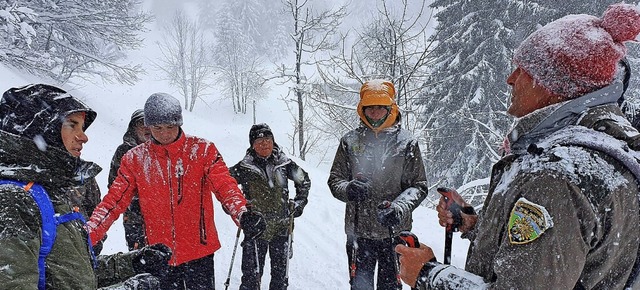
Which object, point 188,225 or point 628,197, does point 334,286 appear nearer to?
point 188,225

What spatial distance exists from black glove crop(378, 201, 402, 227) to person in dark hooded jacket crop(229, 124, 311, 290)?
1.73 m

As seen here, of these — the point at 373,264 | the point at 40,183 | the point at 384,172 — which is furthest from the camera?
the point at 373,264

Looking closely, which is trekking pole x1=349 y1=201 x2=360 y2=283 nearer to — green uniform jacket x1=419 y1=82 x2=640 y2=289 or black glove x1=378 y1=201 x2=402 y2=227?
black glove x1=378 y1=201 x2=402 y2=227

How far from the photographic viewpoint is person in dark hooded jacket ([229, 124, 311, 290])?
4574mm

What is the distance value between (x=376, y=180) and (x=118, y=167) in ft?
9.34

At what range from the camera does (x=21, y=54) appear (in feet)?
42.7

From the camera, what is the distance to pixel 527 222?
1.18m

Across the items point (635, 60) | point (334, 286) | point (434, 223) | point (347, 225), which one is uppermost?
point (635, 60)

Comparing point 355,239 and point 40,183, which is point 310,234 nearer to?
point 355,239

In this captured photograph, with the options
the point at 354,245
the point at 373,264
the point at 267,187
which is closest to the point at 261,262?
the point at 267,187

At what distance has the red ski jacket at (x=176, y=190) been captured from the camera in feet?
9.98

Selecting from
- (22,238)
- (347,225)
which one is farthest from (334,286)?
(22,238)

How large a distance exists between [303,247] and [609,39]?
626cm

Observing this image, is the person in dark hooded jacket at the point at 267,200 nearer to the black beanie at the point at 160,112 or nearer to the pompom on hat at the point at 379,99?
the pompom on hat at the point at 379,99
